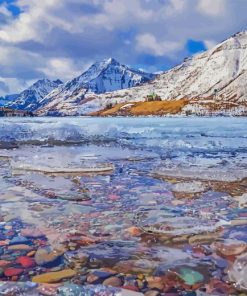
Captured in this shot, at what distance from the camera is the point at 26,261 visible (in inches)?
251

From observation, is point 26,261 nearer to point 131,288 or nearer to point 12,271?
point 12,271

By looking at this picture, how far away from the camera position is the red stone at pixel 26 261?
6.21m

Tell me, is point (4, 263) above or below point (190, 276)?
above

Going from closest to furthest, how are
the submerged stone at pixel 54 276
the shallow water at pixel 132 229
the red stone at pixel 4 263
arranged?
the submerged stone at pixel 54 276 → the shallow water at pixel 132 229 → the red stone at pixel 4 263

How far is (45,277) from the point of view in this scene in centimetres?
567

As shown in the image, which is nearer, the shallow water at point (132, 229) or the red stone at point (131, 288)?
the red stone at point (131, 288)

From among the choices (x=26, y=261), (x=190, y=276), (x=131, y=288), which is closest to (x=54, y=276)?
(x=26, y=261)

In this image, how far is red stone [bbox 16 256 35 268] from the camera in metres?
6.21

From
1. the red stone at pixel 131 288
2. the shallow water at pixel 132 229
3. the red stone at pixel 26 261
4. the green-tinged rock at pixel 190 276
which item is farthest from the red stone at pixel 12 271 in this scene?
the green-tinged rock at pixel 190 276

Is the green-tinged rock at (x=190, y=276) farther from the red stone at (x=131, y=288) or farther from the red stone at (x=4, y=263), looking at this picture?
the red stone at (x=4, y=263)

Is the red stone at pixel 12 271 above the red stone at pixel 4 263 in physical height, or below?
below

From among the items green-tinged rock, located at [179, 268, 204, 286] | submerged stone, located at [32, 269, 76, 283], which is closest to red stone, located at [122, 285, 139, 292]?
green-tinged rock, located at [179, 268, 204, 286]

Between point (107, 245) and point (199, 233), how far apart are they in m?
1.86

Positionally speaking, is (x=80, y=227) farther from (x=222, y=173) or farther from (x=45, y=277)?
(x=222, y=173)
